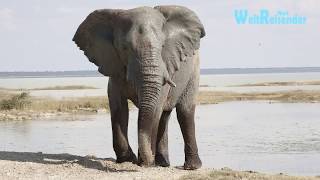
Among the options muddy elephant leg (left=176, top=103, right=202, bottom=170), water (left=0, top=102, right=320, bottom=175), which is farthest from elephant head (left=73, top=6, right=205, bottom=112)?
water (left=0, top=102, right=320, bottom=175)

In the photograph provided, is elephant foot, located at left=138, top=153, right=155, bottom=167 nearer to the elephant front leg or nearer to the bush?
the elephant front leg

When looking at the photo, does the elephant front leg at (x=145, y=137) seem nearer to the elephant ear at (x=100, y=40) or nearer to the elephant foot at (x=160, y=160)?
the elephant ear at (x=100, y=40)

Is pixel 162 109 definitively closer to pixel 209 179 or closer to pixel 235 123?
pixel 209 179

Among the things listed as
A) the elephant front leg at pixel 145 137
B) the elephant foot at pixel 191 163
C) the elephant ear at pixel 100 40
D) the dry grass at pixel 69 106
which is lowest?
the dry grass at pixel 69 106

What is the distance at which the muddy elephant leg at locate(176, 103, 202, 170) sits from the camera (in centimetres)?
1605

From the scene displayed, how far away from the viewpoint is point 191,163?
16141 mm

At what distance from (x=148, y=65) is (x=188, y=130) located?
10.4 ft

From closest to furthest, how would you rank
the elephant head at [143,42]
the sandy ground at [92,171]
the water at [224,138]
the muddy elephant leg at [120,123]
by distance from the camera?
the elephant head at [143,42]
the sandy ground at [92,171]
the muddy elephant leg at [120,123]
the water at [224,138]

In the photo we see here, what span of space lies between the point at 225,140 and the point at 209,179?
51.5 feet

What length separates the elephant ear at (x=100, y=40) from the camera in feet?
49.5

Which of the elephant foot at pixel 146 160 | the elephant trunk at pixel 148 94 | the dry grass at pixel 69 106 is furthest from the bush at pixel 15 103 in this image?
A: the elephant trunk at pixel 148 94

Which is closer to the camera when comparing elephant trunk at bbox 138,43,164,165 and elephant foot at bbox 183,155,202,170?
elephant trunk at bbox 138,43,164,165

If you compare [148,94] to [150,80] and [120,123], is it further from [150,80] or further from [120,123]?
[120,123]

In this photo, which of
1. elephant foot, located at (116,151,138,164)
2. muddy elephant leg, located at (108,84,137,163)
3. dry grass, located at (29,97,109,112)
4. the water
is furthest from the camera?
dry grass, located at (29,97,109,112)
